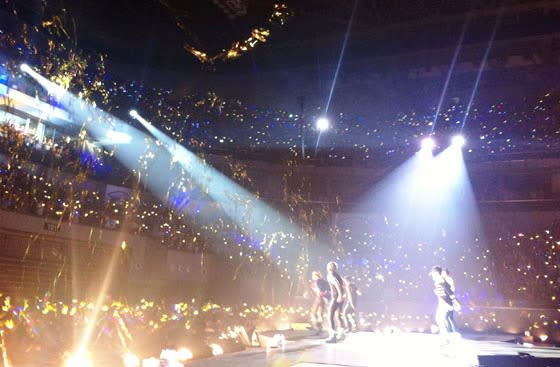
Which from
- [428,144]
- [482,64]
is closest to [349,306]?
[482,64]

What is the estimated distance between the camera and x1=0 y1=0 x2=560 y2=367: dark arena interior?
26.7 feet

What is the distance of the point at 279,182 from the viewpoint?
20.8 meters

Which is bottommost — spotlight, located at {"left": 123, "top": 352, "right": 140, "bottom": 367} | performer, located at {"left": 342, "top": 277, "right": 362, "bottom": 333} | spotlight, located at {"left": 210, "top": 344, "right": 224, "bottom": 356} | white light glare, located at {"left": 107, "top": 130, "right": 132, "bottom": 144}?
spotlight, located at {"left": 210, "top": 344, "right": 224, "bottom": 356}

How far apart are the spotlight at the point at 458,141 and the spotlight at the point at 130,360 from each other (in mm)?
15433

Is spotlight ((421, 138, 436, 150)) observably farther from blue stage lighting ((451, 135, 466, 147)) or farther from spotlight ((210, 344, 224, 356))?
spotlight ((210, 344, 224, 356))

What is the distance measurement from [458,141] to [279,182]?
25.0 ft

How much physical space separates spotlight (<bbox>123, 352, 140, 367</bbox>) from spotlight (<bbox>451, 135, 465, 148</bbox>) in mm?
15433

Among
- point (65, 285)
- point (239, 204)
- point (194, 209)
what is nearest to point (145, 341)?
point (65, 285)

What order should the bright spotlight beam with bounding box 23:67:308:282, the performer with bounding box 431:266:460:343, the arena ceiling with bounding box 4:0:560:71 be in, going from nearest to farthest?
the performer with bounding box 431:266:460:343 < the arena ceiling with bounding box 4:0:560:71 < the bright spotlight beam with bounding box 23:67:308:282

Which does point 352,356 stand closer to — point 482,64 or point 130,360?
point 130,360

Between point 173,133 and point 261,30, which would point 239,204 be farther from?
point 261,30

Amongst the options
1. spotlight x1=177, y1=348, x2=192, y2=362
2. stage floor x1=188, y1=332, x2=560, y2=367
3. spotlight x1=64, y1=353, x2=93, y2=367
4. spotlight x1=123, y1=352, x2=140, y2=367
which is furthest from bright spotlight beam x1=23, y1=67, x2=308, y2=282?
spotlight x1=64, y1=353, x2=93, y2=367

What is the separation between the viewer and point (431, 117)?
1662cm

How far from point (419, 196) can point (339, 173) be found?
3747 mm
